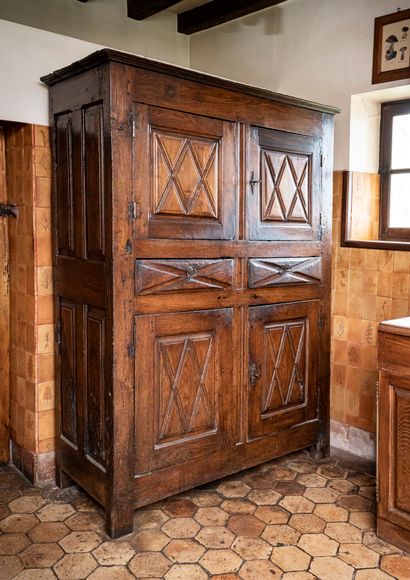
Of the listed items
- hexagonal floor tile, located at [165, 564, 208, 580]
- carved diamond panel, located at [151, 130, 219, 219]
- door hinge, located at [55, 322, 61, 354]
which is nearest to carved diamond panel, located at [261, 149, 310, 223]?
carved diamond panel, located at [151, 130, 219, 219]

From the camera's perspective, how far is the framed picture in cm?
298

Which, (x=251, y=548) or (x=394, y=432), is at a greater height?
(x=394, y=432)

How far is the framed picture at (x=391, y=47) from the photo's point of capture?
298 centimetres

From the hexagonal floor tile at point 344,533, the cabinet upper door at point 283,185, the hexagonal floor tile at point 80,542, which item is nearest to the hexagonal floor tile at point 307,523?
the hexagonal floor tile at point 344,533

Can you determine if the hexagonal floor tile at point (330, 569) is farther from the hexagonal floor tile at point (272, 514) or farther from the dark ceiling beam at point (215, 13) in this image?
the dark ceiling beam at point (215, 13)

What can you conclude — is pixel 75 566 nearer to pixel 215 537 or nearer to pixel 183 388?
pixel 215 537

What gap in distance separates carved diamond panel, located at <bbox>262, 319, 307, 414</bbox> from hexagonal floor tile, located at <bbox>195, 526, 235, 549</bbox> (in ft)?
2.29

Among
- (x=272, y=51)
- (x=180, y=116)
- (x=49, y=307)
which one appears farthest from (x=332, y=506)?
(x=272, y=51)

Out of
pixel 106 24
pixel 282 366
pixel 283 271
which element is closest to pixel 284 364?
pixel 282 366

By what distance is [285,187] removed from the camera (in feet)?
9.91

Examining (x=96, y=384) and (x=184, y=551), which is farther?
(x=96, y=384)

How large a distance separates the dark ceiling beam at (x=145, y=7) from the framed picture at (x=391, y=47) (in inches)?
47.8

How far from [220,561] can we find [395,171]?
240cm

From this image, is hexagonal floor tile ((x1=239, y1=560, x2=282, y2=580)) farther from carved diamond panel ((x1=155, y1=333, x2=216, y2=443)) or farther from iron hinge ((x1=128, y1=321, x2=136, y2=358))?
iron hinge ((x1=128, y1=321, x2=136, y2=358))
